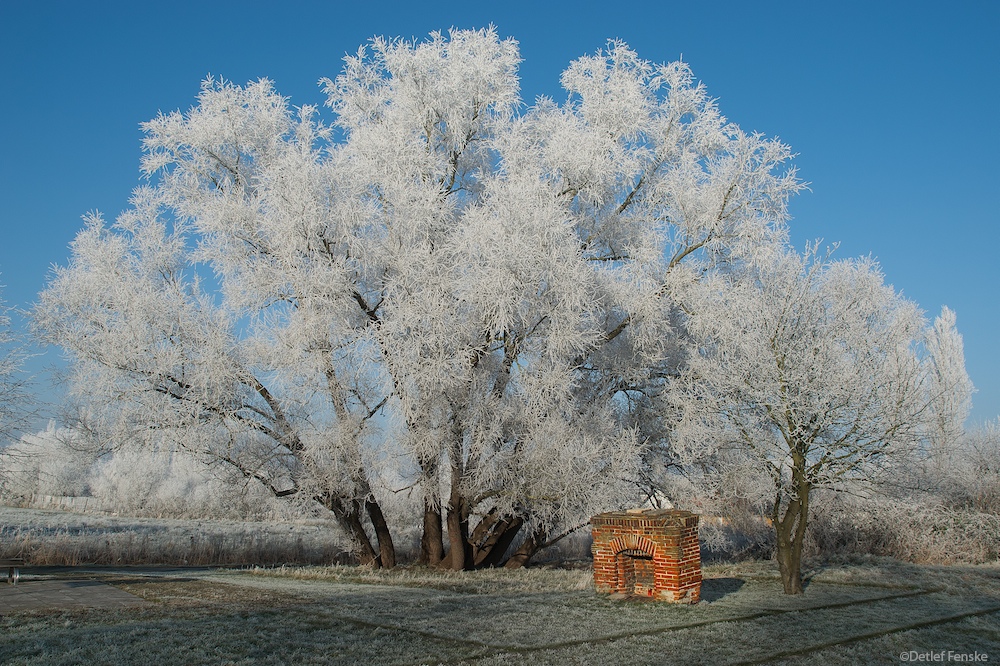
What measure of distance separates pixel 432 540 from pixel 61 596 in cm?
845

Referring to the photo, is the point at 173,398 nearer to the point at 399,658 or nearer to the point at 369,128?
the point at 369,128

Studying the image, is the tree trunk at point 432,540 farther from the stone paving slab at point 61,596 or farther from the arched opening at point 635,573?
the stone paving slab at point 61,596

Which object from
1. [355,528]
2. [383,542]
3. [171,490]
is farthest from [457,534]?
[171,490]

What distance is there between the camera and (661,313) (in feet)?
51.5

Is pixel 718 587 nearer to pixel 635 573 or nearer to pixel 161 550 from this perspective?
pixel 635 573

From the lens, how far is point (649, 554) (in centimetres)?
1039

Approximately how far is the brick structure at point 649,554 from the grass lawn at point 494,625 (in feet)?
1.04

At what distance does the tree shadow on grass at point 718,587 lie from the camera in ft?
36.5

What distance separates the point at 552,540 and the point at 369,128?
1050cm

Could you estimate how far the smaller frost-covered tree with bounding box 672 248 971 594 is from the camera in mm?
11195

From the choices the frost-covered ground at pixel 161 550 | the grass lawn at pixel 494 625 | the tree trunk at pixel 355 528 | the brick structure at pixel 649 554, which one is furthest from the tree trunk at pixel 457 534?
the brick structure at pixel 649 554

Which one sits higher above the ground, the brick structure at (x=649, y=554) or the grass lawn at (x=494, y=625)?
the brick structure at (x=649, y=554)

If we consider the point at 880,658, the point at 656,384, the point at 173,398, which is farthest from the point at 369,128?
the point at 880,658

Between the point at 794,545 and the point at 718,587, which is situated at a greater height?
the point at 794,545
